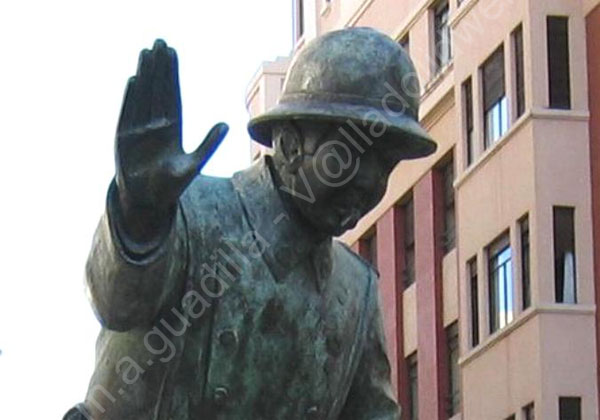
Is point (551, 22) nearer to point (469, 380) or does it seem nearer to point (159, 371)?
point (469, 380)

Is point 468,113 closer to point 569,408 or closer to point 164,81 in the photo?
point 569,408

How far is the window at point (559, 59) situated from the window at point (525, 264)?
2.12 meters

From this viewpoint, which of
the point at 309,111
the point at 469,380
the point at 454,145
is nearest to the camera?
the point at 309,111

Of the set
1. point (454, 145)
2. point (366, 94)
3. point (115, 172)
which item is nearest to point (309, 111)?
point (366, 94)

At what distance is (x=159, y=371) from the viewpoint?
295 inches

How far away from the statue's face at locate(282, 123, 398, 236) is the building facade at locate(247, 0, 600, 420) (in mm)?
34536

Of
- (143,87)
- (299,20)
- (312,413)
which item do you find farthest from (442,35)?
(143,87)

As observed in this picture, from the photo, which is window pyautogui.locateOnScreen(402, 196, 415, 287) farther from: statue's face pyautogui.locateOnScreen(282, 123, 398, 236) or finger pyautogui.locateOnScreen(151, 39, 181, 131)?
finger pyautogui.locateOnScreen(151, 39, 181, 131)

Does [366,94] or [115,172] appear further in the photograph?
[366,94]

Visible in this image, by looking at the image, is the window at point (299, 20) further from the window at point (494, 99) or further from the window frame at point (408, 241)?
the window at point (494, 99)

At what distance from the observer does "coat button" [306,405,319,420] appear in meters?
7.61

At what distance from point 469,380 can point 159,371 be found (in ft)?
128

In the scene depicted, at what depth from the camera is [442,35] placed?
5191 cm

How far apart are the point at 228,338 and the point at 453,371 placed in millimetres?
41400
